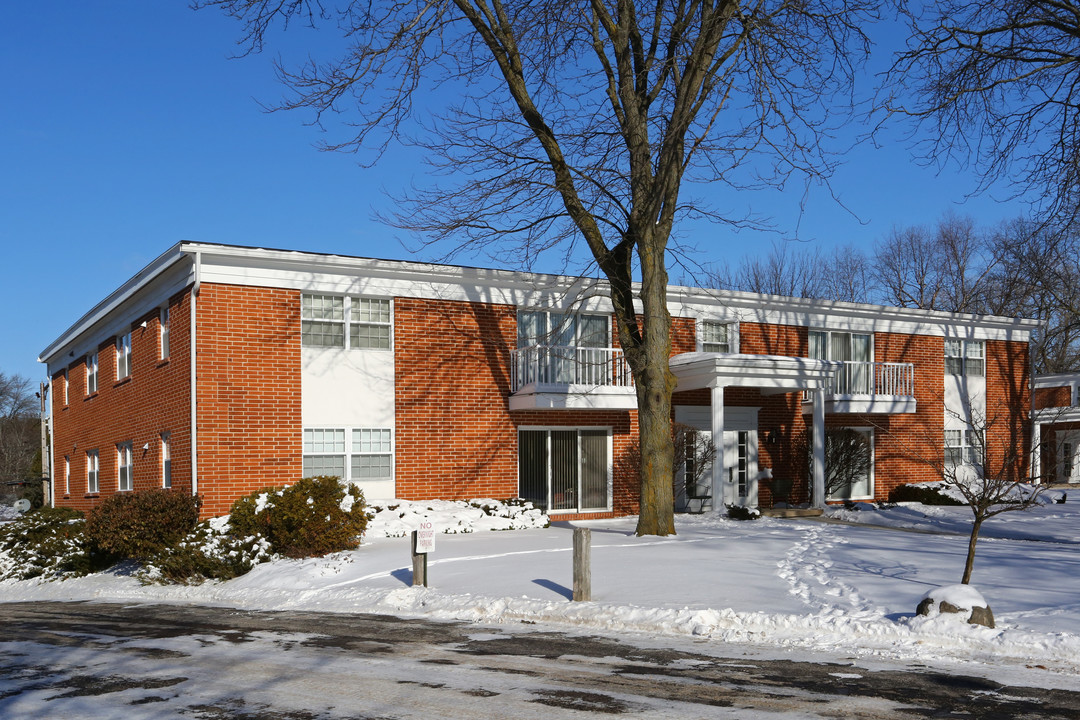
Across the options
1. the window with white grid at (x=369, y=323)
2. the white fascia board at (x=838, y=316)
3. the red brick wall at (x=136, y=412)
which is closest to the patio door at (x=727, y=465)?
the white fascia board at (x=838, y=316)

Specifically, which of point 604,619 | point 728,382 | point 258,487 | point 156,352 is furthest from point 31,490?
point 604,619

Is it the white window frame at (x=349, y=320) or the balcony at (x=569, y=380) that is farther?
the balcony at (x=569, y=380)

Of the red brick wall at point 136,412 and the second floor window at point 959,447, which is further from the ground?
the red brick wall at point 136,412

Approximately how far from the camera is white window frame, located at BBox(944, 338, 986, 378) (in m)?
30.4

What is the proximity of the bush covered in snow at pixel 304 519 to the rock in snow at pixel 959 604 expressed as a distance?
10319mm

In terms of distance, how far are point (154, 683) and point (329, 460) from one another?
1300 cm

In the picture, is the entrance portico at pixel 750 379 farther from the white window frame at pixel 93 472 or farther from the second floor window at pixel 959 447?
the white window frame at pixel 93 472

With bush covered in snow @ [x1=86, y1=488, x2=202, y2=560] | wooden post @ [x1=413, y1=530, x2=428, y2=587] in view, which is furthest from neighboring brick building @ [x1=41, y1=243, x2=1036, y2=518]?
wooden post @ [x1=413, y1=530, x2=428, y2=587]

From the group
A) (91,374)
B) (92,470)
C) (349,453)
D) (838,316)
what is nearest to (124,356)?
(91,374)

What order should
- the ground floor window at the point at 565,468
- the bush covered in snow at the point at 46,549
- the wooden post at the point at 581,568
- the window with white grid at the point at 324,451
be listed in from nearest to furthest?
the wooden post at the point at 581,568 → the bush covered in snow at the point at 46,549 → the window with white grid at the point at 324,451 → the ground floor window at the point at 565,468

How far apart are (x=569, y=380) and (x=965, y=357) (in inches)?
589

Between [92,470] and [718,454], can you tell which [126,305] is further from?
[718,454]

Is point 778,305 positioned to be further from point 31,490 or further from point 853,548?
point 31,490

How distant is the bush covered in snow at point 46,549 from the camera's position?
19.4 meters
